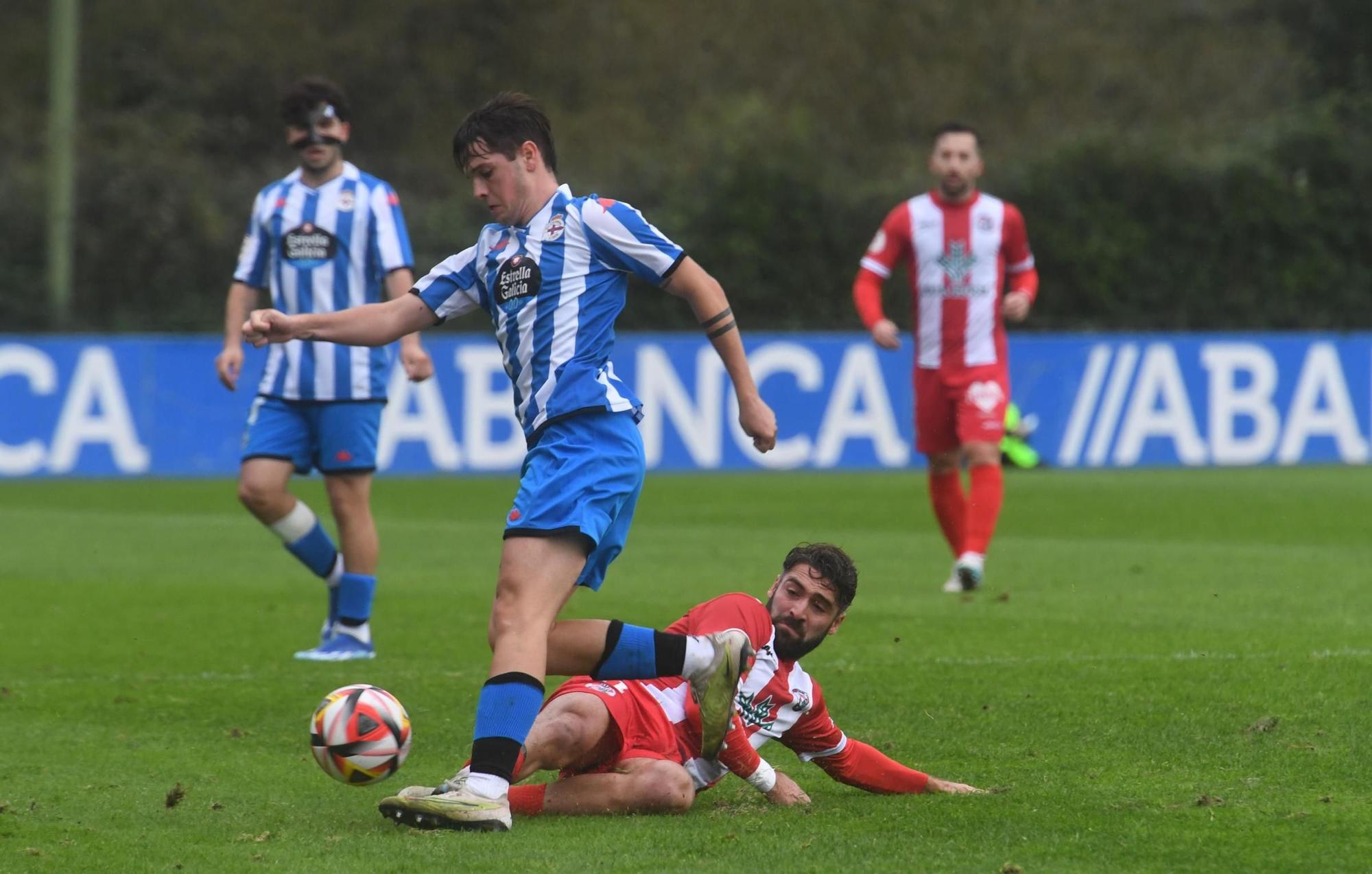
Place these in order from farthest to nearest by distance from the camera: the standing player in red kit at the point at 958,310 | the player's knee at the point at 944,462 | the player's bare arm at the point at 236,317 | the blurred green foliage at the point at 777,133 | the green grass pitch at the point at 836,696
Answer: the blurred green foliage at the point at 777,133
the player's knee at the point at 944,462
the standing player in red kit at the point at 958,310
the player's bare arm at the point at 236,317
the green grass pitch at the point at 836,696

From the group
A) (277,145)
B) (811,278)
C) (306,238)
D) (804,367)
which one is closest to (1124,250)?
(811,278)

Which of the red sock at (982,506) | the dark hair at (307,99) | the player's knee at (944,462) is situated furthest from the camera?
the player's knee at (944,462)

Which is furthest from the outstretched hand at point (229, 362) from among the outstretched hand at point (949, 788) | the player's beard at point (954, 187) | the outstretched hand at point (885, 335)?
the outstretched hand at point (949, 788)

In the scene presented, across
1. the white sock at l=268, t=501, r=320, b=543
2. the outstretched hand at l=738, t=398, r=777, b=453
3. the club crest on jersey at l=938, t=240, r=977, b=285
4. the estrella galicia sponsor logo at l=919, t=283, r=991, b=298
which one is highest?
the club crest on jersey at l=938, t=240, r=977, b=285

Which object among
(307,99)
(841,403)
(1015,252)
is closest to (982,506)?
(1015,252)

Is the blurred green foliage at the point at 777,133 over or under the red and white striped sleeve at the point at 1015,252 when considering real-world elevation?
over

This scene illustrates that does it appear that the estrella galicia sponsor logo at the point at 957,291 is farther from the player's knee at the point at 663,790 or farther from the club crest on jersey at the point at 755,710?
the player's knee at the point at 663,790

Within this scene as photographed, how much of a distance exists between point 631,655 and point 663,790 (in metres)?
0.33

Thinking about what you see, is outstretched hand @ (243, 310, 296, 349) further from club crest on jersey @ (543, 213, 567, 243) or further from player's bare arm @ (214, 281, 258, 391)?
player's bare arm @ (214, 281, 258, 391)

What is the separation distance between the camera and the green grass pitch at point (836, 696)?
4.49m

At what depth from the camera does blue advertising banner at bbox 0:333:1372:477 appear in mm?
18719

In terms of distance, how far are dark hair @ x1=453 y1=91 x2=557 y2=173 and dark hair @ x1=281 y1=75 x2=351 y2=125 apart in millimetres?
2941

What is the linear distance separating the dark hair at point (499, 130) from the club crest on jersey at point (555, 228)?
0.42 ft

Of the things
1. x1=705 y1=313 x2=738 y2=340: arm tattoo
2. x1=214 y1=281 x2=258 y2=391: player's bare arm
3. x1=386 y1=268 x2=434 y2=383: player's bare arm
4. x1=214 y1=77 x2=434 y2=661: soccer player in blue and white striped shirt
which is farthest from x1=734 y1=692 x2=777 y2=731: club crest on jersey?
x1=214 y1=281 x2=258 y2=391: player's bare arm
